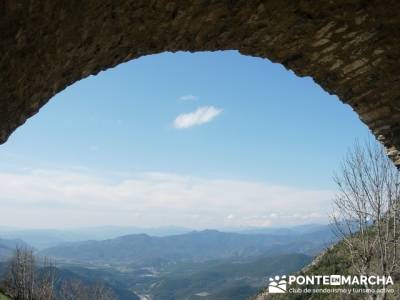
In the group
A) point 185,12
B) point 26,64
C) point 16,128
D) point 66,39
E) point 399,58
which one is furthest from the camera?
point 399,58

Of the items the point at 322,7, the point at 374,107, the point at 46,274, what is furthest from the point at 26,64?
the point at 46,274

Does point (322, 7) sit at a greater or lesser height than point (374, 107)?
greater

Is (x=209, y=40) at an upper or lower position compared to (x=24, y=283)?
upper

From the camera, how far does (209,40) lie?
406 centimetres

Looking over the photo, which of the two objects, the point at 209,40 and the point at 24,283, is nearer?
the point at 209,40

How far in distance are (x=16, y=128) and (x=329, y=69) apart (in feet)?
11.1

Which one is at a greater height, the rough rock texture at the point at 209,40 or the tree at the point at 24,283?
the rough rock texture at the point at 209,40

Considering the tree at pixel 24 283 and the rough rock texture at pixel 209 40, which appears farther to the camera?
the tree at pixel 24 283

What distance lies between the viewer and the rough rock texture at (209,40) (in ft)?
8.06

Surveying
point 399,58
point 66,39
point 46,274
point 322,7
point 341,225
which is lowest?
point 46,274

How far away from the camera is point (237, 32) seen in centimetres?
402

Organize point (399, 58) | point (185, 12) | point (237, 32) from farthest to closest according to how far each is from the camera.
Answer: point (399, 58) < point (237, 32) < point (185, 12)

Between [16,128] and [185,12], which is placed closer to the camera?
[16,128]

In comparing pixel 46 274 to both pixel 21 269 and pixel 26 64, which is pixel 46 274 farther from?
pixel 26 64
